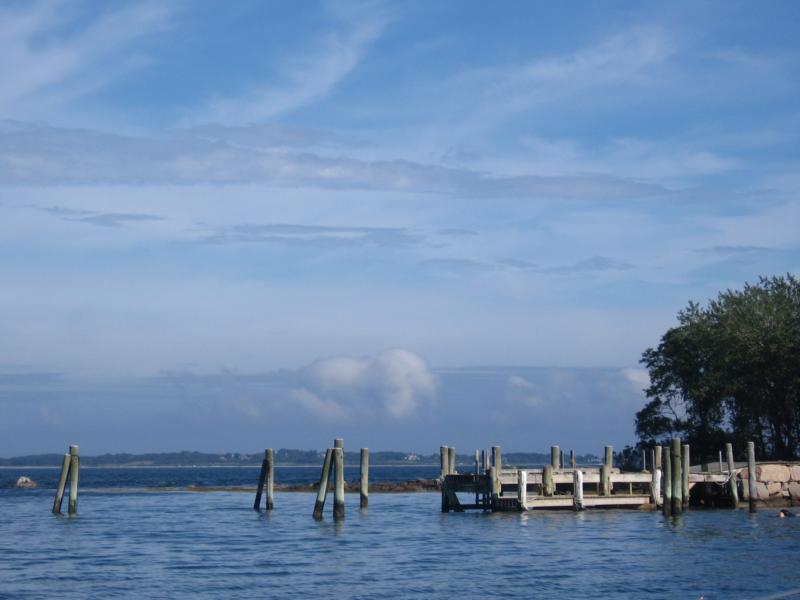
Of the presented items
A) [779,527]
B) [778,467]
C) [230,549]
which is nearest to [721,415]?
[778,467]

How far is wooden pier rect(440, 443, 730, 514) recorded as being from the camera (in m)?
45.7

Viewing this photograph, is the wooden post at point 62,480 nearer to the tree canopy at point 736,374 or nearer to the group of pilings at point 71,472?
the group of pilings at point 71,472

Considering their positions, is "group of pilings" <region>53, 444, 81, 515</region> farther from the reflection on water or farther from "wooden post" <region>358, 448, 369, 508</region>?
"wooden post" <region>358, 448, 369, 508</region>

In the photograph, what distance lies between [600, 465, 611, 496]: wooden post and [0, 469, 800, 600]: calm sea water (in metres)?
1.11

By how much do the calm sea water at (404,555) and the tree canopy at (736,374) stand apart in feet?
62.2

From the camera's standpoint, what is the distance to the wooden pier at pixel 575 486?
150 ft

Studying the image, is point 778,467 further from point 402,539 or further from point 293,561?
point 293,561

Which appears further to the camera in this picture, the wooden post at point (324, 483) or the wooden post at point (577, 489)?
the wooden post at point (577, 489)

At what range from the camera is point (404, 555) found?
35.5 meters

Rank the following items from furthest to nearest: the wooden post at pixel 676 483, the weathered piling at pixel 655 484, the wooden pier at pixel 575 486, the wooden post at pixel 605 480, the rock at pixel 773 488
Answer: the rock at pixel 773 488 < the weathered piling at pixel 655 484 < the wooden post at pixel 605 480 < the wooden pier at pixel 575 486 < the wooden post at pixel 676 483

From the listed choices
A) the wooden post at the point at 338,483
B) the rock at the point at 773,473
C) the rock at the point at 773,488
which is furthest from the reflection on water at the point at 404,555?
the rock at the point at 773,473

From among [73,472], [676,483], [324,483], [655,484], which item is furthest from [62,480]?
[676,483]

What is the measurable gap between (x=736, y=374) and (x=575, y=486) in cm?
2468

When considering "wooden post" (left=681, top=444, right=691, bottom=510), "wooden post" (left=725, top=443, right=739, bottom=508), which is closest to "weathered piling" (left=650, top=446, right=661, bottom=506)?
"wooden post" (left=681, top=444, right=691, bottom=510)
